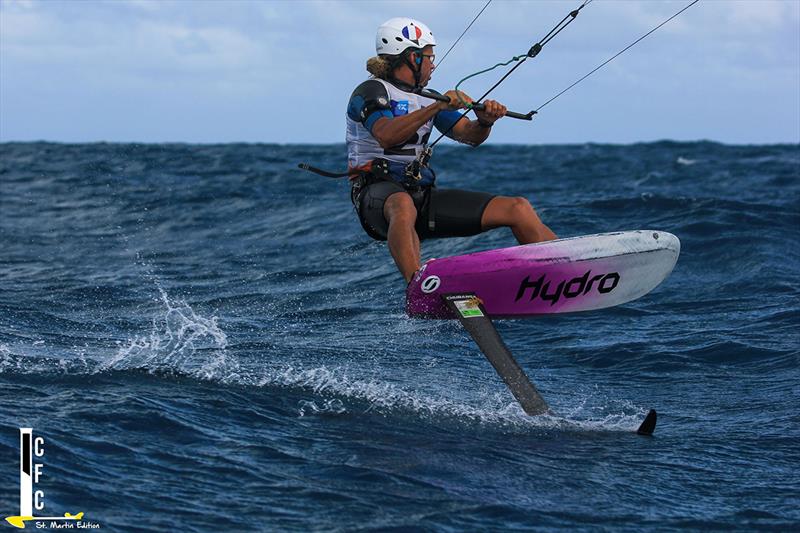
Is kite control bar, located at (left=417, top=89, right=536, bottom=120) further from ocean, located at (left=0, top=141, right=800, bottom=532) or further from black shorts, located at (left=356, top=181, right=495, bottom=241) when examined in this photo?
ocean, located at (left=0, top=141, right=800, bottom=532)

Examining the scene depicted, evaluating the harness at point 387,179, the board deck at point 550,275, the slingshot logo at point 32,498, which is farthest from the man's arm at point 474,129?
the slingshot logo at point 32,498

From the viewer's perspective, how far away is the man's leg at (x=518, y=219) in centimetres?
727

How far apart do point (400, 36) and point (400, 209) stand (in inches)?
46.8

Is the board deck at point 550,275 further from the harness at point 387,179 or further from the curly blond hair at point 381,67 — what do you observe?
the curly blond hair at point 381,67

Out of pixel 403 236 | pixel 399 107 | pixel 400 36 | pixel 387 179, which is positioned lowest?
pixel 403 236

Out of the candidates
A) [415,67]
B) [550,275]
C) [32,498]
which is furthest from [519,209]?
[32,498]

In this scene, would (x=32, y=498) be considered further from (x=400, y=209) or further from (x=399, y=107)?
(x=399, y=107)

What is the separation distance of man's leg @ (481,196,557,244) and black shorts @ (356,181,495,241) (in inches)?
2.3

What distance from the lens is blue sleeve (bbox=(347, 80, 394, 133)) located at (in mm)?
7148

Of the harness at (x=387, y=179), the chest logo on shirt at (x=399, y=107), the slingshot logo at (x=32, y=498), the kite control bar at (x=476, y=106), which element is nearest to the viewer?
the slingshot logo at (x=32, y=498)

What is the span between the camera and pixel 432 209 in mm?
7445

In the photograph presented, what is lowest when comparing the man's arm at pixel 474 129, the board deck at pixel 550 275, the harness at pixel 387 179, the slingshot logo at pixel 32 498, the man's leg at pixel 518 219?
the slingshot logo at pixel 32 498

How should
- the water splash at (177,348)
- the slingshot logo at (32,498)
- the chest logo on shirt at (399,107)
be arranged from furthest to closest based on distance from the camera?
the water splash at (177,348)
the chest logo on shirt at (399,107)
the slingshot logo at (32,498)

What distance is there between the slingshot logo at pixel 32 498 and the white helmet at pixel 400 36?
3433mm
